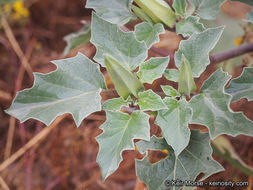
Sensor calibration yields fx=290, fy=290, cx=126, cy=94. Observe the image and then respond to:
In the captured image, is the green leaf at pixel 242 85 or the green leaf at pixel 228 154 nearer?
the green leaf at pixel 242 85

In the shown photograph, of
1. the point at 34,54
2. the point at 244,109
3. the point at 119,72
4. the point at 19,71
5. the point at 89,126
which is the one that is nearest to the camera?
the point at 119,72

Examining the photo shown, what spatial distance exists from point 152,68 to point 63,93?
0.22m

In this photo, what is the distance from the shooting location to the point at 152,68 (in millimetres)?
700

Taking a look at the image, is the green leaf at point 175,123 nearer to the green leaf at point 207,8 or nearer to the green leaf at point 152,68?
the green leaf at point 152,68

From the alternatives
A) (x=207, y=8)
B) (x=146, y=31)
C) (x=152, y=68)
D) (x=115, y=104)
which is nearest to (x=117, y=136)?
(x=115, y=104)

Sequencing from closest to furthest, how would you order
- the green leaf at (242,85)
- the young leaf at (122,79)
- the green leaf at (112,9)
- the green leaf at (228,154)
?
the young leaf at (122,79), the green leaf at (242,85), the green leaf at (112,9), the green leaf at (228,154)

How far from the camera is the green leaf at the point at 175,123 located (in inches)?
23.9

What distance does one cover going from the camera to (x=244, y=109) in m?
1.09

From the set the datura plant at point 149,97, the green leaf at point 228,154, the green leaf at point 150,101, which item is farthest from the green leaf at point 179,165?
the green leaf at point 228,154

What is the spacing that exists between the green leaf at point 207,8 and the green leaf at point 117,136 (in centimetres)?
35

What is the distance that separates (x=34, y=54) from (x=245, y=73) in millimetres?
1199

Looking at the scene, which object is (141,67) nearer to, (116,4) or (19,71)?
(116,4)

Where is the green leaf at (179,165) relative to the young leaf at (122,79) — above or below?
below

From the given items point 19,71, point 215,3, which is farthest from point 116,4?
point 19,71
